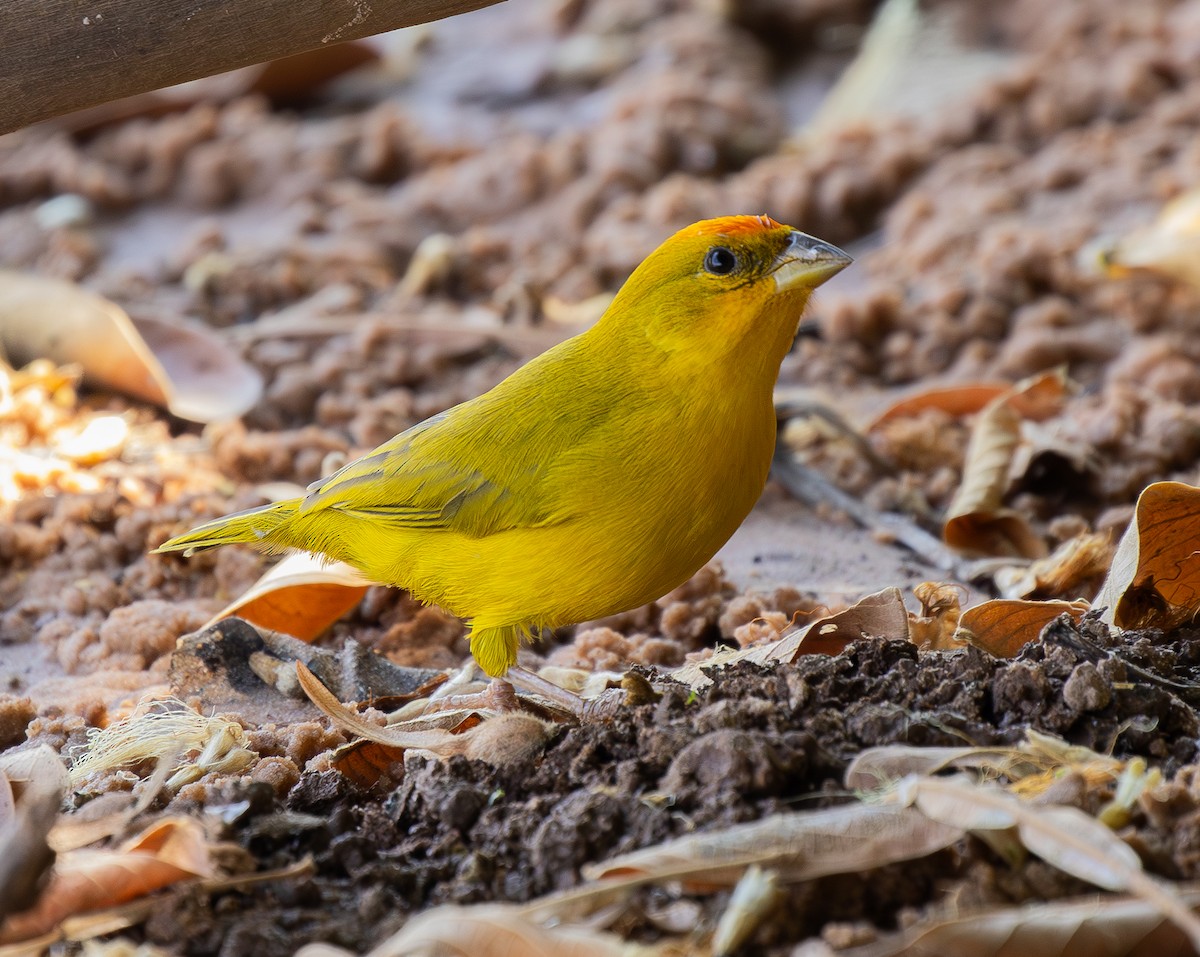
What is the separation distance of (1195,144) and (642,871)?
16.9ft

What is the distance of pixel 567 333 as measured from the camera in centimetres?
534

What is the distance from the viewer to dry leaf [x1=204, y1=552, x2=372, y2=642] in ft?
11.5

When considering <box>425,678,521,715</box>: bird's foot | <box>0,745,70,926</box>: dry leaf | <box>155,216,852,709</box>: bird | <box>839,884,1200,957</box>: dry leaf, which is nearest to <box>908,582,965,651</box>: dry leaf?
<box>155,216,852,709</box>: bird

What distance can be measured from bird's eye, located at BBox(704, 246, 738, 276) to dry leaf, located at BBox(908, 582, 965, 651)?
0.79m

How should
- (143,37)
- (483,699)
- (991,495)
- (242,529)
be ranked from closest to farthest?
1. (143,37)
2. (483,699)
3. (242,529)
4. (991,495)

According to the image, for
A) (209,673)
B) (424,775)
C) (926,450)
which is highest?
(424,775)

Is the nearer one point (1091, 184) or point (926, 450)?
point (926, 450)

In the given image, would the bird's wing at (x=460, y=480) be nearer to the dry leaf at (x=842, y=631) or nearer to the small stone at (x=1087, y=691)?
the dry leaf at (x=842, y=631)

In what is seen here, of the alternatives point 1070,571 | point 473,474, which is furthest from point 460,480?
point 1070,571

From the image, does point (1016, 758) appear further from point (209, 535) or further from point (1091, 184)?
point (1091, 184)

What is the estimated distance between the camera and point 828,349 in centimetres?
527

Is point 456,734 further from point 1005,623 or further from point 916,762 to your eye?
point 1005,623

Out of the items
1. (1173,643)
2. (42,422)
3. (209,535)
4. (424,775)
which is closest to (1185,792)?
(1173,643)

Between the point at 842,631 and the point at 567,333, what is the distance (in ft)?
9.13
